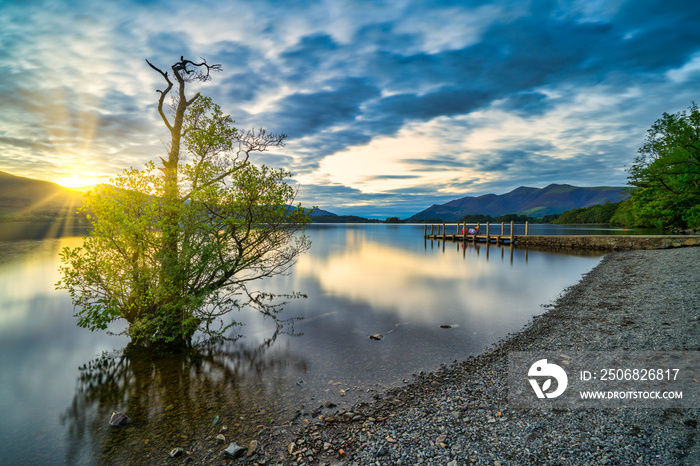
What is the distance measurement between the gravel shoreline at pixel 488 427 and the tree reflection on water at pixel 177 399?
58.0 inches

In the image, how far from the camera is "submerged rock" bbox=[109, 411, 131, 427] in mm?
7469

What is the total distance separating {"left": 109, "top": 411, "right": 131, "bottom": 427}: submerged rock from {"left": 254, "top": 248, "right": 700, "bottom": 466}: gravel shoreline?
3.97 meters

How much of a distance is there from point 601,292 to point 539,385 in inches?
606

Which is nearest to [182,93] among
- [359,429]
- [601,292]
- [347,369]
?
[347,369]

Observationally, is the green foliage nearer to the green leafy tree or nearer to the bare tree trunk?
the bare tree trunk

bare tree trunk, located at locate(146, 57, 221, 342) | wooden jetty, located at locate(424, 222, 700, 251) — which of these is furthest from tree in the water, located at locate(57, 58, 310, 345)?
wooden jetty, located at locate(424, 222, 700, 251)

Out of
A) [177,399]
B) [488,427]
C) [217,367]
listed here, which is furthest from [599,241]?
[177,399]

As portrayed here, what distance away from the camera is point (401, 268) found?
3556 centimetres

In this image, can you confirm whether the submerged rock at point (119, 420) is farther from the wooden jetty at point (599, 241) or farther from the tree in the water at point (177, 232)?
the wooden jetty at point (599, 241)

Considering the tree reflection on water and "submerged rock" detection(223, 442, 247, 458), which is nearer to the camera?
"submerged rock" detection(223, 442, 247, 458)

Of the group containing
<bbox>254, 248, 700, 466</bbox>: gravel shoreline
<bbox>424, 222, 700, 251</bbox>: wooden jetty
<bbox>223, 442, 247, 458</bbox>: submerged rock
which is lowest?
<bbox>223, 442, 247, 458</bbox>: submerged rock

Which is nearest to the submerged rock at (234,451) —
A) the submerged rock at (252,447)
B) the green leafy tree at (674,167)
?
the submerged rock at (252,447)

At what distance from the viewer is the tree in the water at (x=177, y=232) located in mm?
10477

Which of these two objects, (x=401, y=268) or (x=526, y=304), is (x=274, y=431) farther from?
(x=401, y=268)
